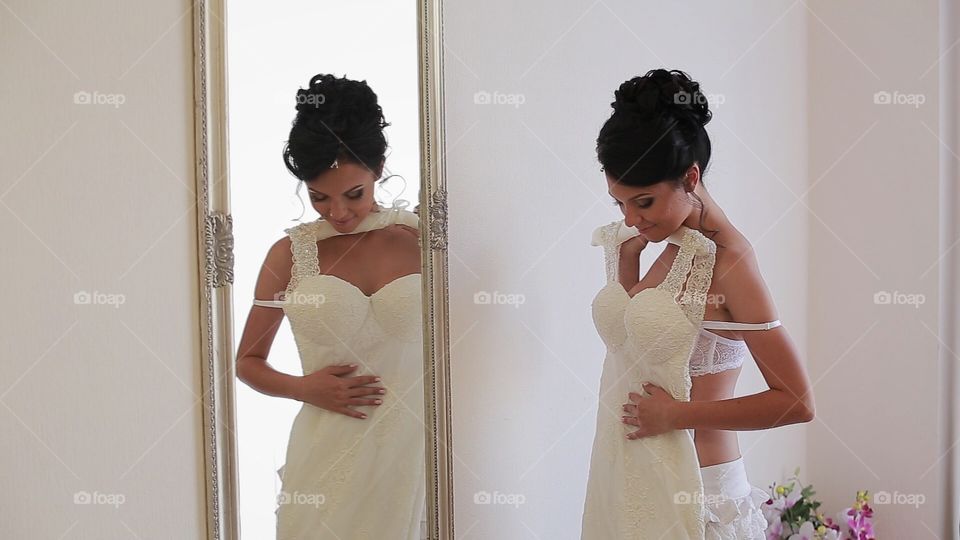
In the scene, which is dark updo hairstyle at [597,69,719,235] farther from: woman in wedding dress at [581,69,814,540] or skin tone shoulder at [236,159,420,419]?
skin tone shoulder at [236,159,420,419]

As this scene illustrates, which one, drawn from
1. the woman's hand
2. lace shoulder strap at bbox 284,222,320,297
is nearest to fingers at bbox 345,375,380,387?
the woman's hand

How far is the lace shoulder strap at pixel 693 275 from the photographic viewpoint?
1.54 m

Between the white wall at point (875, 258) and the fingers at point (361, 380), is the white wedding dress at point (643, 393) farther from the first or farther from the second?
the white wall at point (875, 258)

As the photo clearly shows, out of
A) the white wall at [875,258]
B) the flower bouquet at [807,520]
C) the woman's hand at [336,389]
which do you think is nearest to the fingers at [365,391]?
the woman's hand at [336,389]

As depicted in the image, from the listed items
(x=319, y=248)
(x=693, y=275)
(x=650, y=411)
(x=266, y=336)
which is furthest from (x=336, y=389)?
(x=693, y=275)

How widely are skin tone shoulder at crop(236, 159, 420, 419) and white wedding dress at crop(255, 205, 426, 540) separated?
1 centimetres

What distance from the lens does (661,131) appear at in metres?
1.57

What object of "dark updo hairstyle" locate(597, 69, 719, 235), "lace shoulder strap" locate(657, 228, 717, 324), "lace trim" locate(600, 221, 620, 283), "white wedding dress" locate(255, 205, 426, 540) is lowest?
"white wedding dress" locate(255, 205, 426, 540)

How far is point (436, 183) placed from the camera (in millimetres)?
1624

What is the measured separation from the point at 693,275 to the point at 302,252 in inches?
28.0

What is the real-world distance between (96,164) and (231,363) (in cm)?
41

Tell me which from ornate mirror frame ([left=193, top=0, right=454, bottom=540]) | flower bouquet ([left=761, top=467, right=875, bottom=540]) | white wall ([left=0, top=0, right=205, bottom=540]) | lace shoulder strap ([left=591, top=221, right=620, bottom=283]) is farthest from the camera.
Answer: flower bouquet ([left=761, top=467, right=875, bottom=540])

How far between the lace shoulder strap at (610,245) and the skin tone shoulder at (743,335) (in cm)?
8

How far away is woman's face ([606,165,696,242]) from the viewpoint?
62.7 inches
